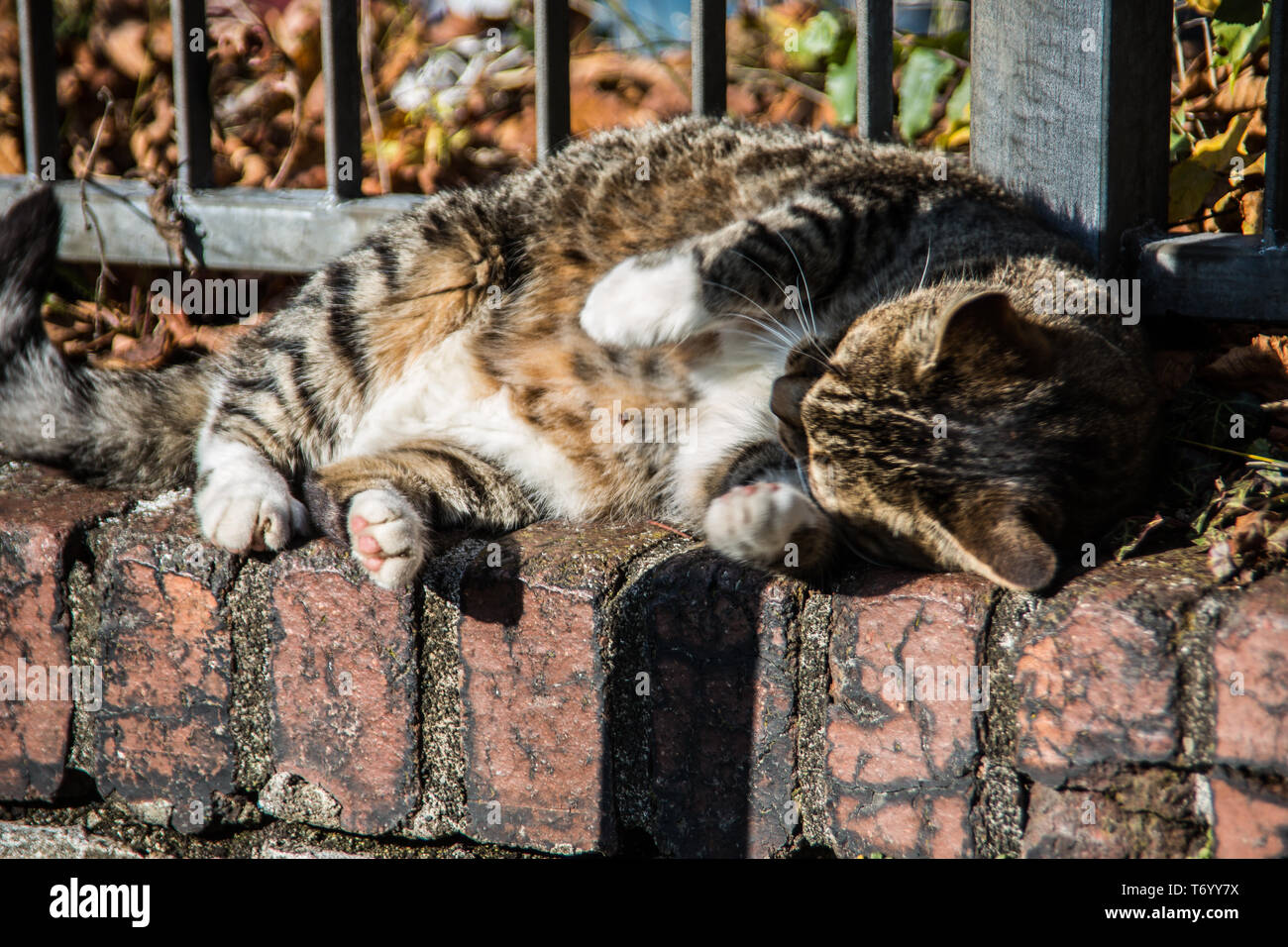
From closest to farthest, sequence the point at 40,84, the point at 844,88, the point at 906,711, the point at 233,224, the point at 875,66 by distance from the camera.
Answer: the point at 906,711
the point at 875,66
the point at 233,224
the point at 40,84
the point at 844,88

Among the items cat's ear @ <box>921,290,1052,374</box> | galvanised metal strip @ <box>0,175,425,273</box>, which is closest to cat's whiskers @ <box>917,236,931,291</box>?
cat's ear @ <box>921,290,1052,374</box>

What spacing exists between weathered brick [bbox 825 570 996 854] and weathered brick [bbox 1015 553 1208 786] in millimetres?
66

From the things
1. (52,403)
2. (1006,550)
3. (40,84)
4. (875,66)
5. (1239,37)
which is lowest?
Answer: (1006,550)

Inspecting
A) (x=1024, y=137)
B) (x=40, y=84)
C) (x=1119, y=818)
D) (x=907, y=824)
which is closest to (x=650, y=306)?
(x=1024, y=137)

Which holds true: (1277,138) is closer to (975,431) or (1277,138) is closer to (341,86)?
(975,431)

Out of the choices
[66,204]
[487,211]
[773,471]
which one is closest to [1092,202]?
[773,471]

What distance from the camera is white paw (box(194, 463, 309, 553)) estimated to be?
1632 mm

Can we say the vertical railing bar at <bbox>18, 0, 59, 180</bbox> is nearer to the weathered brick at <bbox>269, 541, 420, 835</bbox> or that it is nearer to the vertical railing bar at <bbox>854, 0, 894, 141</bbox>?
the weathered brick at <bbox>269, 541, 420, 835</bbox>

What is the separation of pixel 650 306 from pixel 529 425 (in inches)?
16.1

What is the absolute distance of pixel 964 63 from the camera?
2.65 metres

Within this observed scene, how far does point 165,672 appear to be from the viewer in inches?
64.8

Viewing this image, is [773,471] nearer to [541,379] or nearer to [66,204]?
[541,379]

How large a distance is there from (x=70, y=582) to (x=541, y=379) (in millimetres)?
870

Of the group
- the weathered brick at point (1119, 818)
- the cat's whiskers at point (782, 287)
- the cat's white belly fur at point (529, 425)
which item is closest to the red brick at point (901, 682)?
the weathered brick at point (1119, 818)
